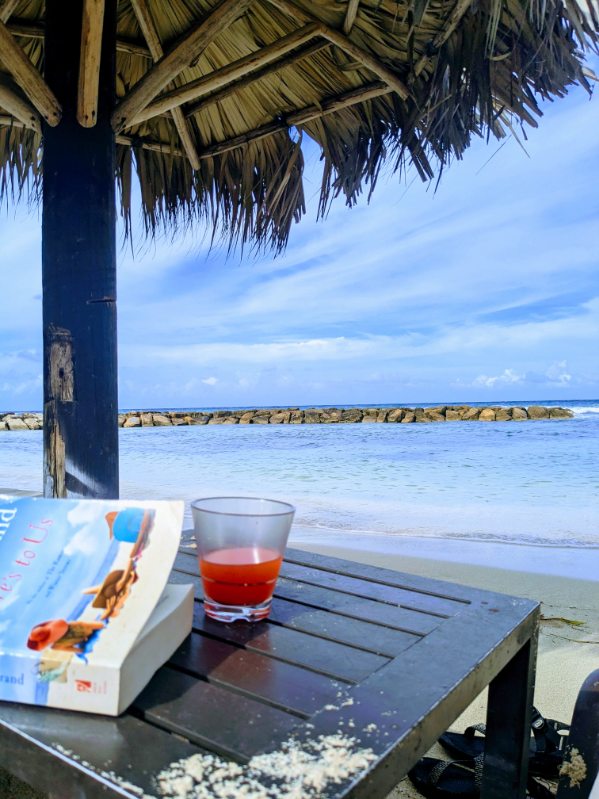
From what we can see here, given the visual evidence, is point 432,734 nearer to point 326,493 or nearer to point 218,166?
point 218,166

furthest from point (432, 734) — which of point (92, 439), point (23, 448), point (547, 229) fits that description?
point (547, 229)

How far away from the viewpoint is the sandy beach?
4.58 feet

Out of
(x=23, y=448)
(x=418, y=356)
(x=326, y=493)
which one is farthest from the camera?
(x=418, y=356)

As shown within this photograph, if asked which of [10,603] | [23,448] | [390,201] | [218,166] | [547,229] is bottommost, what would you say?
[23,448]

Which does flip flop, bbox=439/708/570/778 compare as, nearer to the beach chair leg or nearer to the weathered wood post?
the beach chair leg

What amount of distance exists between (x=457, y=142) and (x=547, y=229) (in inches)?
541

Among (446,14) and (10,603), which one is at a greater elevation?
(446,14)

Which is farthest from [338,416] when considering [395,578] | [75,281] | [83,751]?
[83,751]

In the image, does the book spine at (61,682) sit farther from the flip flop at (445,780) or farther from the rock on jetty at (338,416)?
the rock on jetty at (338,416)

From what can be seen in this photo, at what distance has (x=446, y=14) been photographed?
162 cm

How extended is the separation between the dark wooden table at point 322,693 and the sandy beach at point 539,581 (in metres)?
0.50

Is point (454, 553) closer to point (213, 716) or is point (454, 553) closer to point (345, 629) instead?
point (345, 629)

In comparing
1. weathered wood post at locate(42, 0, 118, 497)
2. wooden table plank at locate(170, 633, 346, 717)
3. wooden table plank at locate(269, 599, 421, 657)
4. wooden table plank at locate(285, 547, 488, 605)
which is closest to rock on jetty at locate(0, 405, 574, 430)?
weathered wood post at locate(42, 0, 118, 497)

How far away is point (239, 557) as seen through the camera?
607 mm
